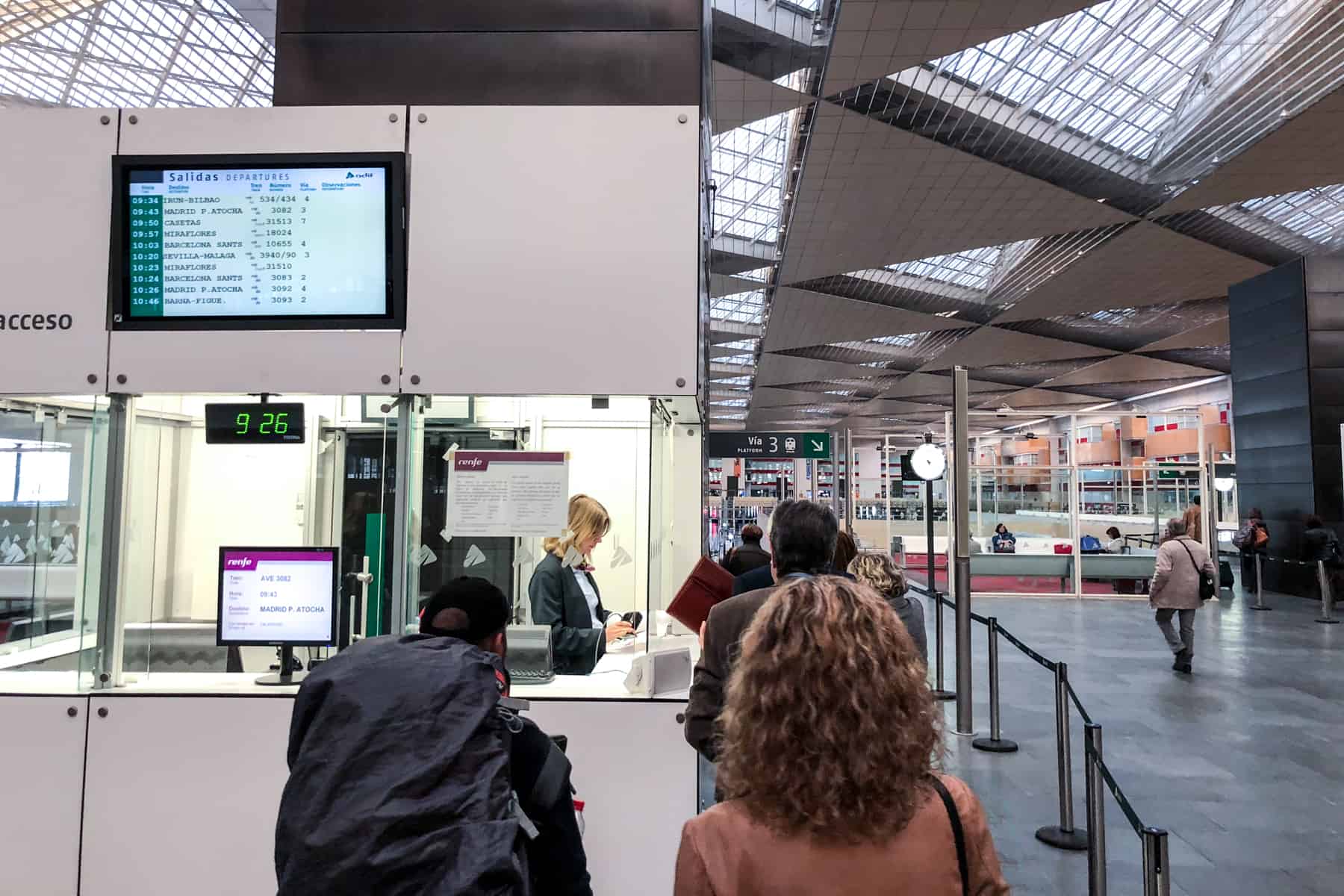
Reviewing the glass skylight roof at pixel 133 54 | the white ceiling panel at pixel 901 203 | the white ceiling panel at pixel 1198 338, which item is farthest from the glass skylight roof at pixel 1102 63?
the white ceiling panel at pixel 1198 338

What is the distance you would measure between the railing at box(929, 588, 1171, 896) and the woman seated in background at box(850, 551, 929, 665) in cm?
63

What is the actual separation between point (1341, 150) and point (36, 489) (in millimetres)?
12083

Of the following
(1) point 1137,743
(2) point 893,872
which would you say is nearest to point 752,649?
(2) point 893,872

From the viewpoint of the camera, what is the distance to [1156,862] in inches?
73.2

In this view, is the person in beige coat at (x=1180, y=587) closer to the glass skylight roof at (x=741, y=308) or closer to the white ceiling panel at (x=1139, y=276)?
the white ceiling panel at (x=1139, y=276)

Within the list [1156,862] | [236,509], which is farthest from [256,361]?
[1156,862]

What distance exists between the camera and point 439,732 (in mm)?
1110

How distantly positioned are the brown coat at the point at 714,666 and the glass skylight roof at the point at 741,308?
535 inches

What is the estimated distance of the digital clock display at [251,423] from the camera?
2814 mm

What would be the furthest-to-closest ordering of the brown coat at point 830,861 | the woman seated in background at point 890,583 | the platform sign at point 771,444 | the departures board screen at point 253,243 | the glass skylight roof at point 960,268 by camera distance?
the glass skylight roof at point 960,268
the platform sign at point 771,444
the woman seated in background at point 890,583
the departures board screen at point 253,243
the brown coat at point 830,861

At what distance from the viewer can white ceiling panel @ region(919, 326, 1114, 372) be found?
1886 cm

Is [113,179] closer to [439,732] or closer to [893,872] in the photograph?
[439,732]

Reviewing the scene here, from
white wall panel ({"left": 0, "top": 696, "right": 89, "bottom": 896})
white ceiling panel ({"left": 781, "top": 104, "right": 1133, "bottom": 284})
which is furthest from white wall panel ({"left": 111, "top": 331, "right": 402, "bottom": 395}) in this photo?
white ceiling panel ({"left": 781, "top": 104, "right": 1133, "bottom": 284})

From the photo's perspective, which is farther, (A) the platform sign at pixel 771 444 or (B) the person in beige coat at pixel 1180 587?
(A) the platform sign at pixel 771 444
